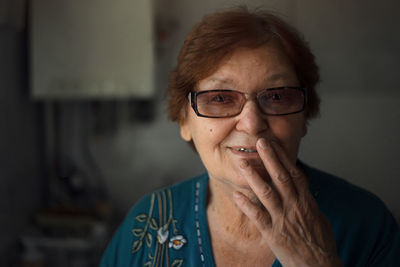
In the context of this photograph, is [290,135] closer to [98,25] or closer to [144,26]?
[144,26]

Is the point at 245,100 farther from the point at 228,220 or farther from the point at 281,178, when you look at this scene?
the point at 228,220

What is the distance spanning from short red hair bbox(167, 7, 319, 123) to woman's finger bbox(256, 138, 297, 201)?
0.72ft

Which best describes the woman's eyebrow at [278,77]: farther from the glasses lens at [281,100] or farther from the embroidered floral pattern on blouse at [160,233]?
the embroidered floral pattern on blouse at [160,233]

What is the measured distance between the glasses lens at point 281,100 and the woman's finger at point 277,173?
105mm

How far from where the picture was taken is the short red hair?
2.60 ft

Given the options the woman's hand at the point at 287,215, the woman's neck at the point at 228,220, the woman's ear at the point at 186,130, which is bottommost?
the woman's neck at the point at 228,220

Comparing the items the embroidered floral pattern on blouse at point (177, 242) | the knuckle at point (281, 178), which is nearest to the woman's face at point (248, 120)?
the knuckle at point (281, 178)

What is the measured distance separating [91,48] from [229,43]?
122 cm

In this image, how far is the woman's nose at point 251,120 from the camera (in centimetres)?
75

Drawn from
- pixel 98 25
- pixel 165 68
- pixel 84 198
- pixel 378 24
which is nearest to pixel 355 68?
pixel 378 24

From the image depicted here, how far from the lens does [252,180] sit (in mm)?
691

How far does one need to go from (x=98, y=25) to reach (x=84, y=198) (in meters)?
1.01

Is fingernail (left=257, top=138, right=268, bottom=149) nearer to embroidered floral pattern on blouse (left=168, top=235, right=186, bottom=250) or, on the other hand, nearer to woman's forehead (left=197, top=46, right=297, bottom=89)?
woman's forehead (left=197, top=46, right=297, bottom=89)

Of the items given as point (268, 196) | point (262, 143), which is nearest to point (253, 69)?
point (262, 143)
